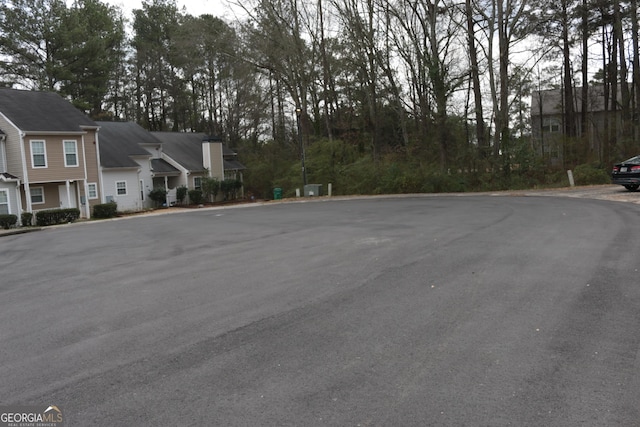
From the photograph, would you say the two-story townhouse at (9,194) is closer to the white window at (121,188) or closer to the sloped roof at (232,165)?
the white window at (121,188)

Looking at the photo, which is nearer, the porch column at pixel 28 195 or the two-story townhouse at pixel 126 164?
the porch column at pixel 28 195

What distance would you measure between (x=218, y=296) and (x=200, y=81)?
4899cm

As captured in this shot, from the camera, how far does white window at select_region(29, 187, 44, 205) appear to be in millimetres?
29281

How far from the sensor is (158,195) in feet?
121

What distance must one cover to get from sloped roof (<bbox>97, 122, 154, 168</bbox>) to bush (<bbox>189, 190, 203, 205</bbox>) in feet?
13.7

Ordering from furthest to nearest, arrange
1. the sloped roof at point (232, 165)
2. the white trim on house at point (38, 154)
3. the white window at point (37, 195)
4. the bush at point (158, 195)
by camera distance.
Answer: the sloped roof at point (232, 165) → the bush at point (158, 195) → the white window at point (37, 195) → the white trim on house at point (38, 154)

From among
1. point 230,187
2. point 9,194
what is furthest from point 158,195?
point 9,194

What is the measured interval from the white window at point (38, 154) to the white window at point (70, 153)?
1.26 metres

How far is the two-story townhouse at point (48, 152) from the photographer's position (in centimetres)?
2750

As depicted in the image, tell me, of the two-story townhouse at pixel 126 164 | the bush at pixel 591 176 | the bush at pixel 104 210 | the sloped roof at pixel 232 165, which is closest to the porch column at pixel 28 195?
the bush at pixel 104 210

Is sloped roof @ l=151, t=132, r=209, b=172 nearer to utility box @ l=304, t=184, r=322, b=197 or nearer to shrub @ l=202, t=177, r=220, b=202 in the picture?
shrub @ l=202, t=177, r=220, b=202

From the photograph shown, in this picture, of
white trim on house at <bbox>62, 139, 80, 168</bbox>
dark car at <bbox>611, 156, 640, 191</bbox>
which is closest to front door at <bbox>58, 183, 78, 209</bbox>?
white trim on house at <bbox>62, 139, 80, 168</bbox>

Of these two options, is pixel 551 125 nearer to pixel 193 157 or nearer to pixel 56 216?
pixel 193 157

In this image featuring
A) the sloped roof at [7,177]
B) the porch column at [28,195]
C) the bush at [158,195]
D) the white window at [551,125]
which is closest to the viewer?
the sloped roof at [7,177]
